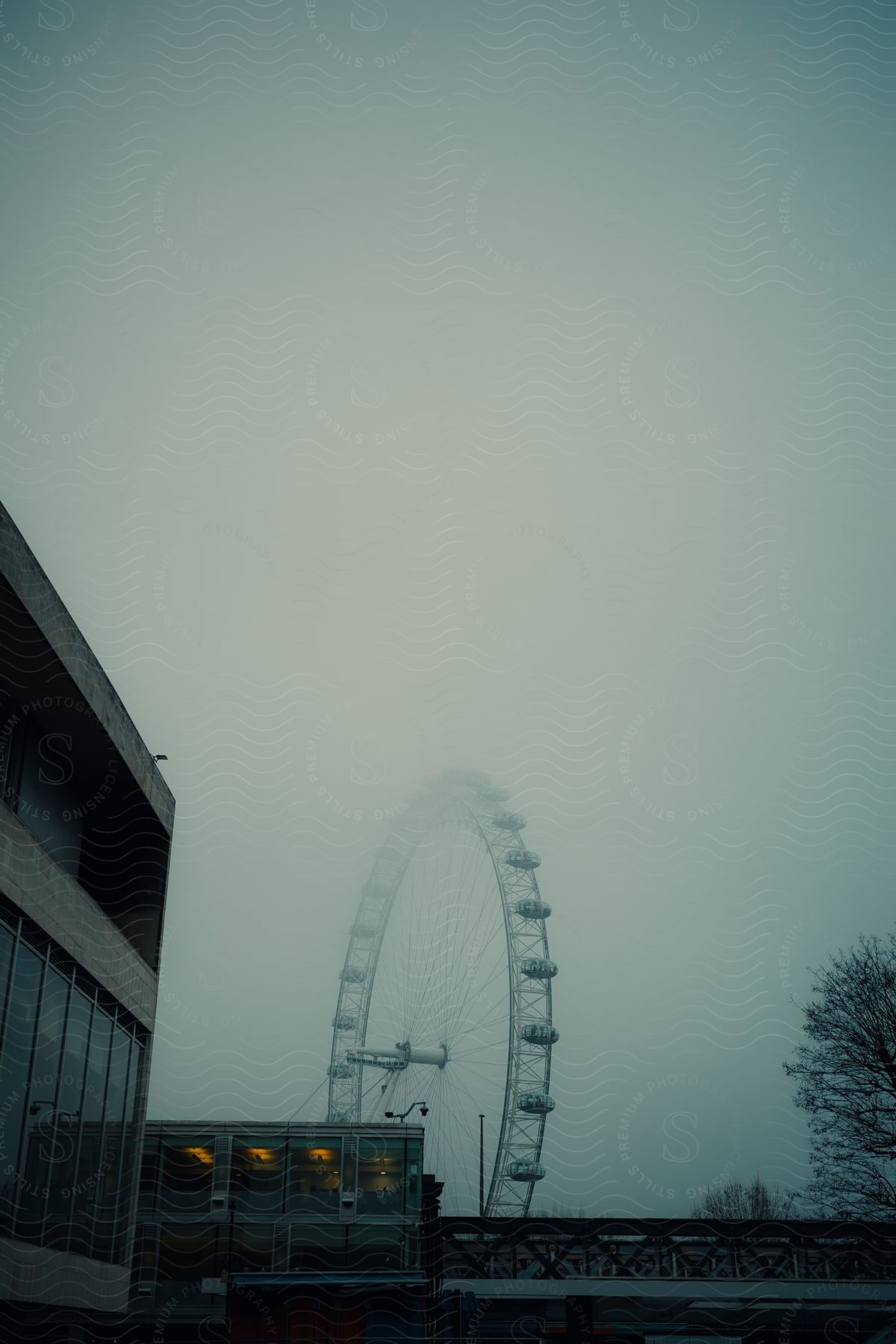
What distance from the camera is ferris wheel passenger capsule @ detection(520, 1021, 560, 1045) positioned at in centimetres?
3212

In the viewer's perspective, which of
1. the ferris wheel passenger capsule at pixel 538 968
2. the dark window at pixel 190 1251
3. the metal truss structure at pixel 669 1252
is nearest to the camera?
the metal truss structure at pixel 669 1252

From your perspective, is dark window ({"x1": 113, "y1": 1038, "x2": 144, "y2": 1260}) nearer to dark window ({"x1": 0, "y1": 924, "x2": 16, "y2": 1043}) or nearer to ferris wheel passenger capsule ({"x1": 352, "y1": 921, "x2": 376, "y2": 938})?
dark window ({"x1": 0, "y1": 924, "x2": 16, "y2": 1043})

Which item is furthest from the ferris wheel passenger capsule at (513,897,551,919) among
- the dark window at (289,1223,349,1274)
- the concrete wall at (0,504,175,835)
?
the concrete wall at (0,504,175,835)

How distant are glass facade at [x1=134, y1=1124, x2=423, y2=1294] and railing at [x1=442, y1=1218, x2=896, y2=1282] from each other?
3373 mm

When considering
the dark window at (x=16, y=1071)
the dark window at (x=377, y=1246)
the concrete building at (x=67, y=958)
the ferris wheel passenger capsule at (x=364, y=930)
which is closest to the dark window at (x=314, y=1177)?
the dark window at (x=377, y=1246)

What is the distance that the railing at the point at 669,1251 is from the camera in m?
19.6

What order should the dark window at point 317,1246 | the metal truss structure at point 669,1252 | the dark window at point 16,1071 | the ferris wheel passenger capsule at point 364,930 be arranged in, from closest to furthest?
the dark window at point 16,1071 → the metal truss structure at point 669,1252 → the dark window at point 317,1246 → the ferris wheel passenger capsule at point 364,930

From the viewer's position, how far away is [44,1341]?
40.6ft

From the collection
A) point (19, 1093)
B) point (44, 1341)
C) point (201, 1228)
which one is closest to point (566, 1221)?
point (201, 1228)

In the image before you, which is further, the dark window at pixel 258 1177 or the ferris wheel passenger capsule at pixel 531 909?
the ferris wheel passenger capsule at pixel 531 909

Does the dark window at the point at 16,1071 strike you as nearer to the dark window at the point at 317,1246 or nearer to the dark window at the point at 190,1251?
the dark window at the point at 190,1251

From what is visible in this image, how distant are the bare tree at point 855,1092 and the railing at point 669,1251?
2.06 ft

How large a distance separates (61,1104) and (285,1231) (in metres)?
12.8

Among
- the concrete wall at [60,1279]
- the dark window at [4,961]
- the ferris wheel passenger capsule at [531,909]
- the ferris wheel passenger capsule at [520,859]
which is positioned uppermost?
the ferris wheel passenger capsule at [520,859]
